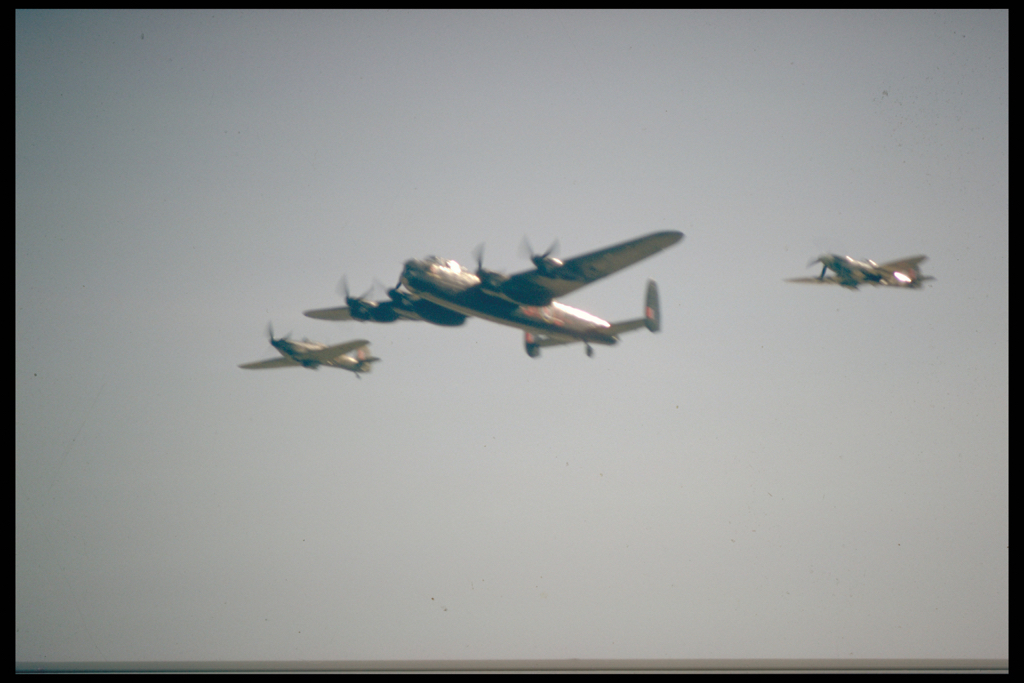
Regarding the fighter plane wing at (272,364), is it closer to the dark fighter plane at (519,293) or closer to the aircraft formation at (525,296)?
the aircraft formation at (525,296)

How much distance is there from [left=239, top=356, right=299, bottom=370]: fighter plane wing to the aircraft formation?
0.05m

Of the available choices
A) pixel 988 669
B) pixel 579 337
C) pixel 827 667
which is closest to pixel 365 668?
pixel 827 667

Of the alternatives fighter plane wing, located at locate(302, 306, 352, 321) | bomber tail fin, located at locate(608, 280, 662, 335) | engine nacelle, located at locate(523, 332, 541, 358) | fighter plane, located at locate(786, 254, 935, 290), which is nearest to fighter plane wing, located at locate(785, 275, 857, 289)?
fighter plane, located at locate(786, 254, 935, 290)

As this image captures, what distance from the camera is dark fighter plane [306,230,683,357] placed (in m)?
Result: 27.8

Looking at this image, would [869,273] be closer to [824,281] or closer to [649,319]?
[824,281]

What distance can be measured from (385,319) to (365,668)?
577 inches

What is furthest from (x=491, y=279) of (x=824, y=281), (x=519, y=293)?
(x=824, y=281)

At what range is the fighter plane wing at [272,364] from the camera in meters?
36.6

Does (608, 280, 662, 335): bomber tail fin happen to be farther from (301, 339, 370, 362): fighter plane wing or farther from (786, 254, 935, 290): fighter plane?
(301, 339, 370, 362): fighter plane wing

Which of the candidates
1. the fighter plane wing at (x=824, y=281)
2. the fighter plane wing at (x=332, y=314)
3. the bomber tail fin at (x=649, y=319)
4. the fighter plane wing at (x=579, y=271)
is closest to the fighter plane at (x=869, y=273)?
the fighter plane wing at (x=824, y=281)

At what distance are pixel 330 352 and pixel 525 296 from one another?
11.4 metres

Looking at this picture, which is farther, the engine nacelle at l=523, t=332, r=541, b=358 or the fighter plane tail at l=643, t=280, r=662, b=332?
the fighter plane tail at l=643, t=280, r=662, b=332

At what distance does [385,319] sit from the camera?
1292 inches

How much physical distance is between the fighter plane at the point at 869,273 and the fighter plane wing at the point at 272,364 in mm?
23592
